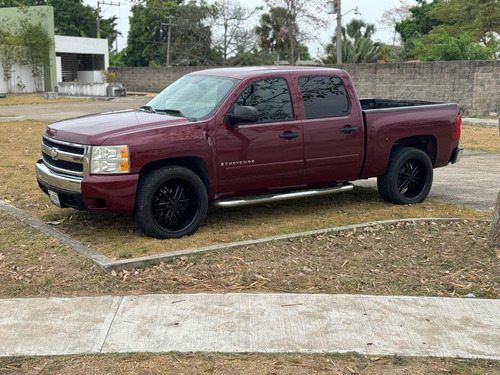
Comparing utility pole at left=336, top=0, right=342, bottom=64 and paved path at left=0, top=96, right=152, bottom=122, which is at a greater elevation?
utility pole at left=336, top=0, right=342, bottom=64

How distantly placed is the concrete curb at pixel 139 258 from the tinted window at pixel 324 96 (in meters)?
1.47

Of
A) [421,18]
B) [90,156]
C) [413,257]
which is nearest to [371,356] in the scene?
[413,257]

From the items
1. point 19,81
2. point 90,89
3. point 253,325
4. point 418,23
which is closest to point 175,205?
point 253,325

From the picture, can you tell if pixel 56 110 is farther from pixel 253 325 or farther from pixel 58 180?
pixel 253 325

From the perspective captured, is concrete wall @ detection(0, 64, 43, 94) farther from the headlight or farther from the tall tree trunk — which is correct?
the tall tree trunk

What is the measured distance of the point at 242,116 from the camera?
7445 mm

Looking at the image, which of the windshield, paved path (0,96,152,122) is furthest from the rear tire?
paved path (0,96,152,122)

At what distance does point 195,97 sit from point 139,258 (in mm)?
2412

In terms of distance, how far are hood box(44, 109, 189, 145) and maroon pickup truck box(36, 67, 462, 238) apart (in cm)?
1

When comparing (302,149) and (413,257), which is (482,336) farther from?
(302,149)

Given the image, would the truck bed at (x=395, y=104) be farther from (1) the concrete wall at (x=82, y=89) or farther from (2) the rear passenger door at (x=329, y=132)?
(1) the concrete wall at (x=82, y=89)

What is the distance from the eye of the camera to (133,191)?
6.99 metres

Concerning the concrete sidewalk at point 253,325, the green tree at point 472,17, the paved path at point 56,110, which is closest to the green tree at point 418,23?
the green tree at point 472,17

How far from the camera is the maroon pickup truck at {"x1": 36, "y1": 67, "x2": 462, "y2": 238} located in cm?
702
